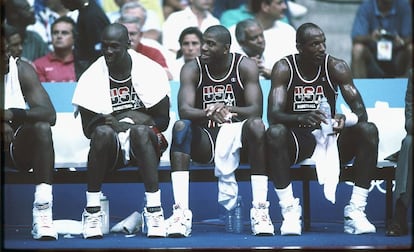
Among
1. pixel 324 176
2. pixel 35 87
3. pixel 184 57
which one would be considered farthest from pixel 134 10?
pixel 324 176

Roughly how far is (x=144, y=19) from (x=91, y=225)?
273cm

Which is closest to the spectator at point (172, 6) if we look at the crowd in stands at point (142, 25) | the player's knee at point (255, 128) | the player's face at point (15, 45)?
the crowd in stands at point (142, 25)

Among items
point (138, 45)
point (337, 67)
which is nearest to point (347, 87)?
point (337, 67)

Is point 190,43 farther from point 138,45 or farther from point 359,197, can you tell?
point 359,197

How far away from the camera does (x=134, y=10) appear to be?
9.08m

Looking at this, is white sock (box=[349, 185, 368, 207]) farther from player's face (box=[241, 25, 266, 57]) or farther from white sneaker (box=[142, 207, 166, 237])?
player's face (box=[241, 25, 266, 57])

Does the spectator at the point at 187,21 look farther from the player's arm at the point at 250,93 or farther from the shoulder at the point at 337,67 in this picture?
the shoulder at the point at 337,67

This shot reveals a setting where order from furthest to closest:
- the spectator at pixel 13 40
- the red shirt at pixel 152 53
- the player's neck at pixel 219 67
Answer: the red shirt at pixel 152 53 < the spectator at pixel 13 40 < the player's neck at pixel 219 67

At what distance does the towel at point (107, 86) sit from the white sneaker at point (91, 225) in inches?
27.5

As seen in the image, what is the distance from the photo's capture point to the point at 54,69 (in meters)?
8.55

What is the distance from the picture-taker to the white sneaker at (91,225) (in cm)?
683

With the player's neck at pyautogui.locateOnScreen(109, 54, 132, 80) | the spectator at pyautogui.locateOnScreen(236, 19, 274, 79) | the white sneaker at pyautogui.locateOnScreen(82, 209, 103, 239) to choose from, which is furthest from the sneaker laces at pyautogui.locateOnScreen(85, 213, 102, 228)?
the spectator at pyautogui.locateOnScreen(236, 19, 274, 79)

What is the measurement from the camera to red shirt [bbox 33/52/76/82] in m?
8.48

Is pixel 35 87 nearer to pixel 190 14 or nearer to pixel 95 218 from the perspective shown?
pixel 95 218
